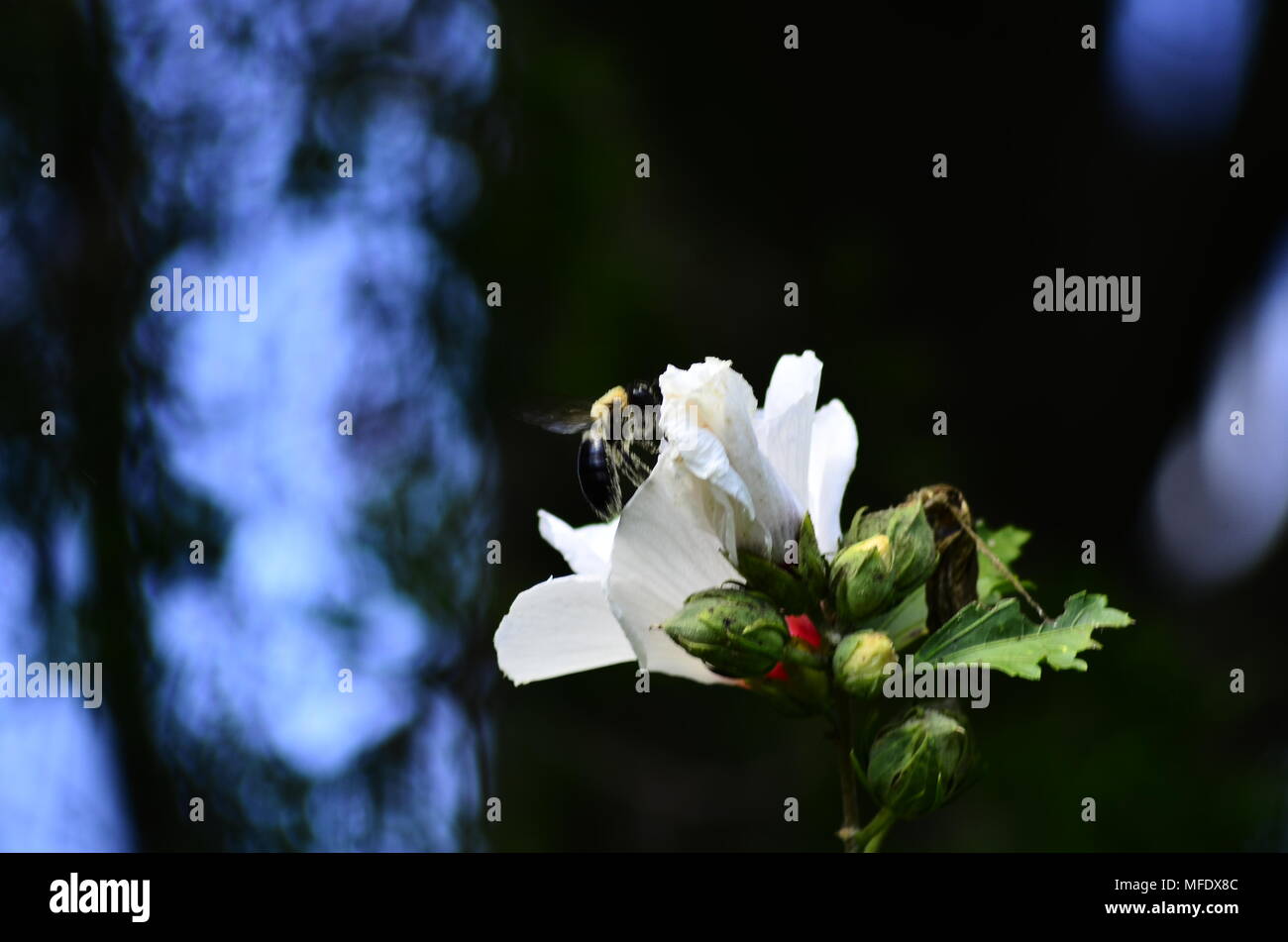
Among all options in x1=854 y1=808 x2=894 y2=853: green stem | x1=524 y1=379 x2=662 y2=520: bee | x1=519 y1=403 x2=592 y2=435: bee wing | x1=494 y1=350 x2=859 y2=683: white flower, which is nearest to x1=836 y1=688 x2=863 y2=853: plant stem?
x1=854 y1=808 x2=894 y2=853: green stem

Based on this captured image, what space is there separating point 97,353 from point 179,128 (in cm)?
57

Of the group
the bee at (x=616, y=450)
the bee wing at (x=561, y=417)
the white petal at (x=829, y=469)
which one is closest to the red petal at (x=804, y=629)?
the white petal at (x=829, y=469)

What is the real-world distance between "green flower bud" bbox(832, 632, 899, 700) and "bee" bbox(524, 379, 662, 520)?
14.3 inches

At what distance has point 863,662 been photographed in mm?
685

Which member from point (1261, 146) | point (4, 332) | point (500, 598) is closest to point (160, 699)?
point (500, 598)

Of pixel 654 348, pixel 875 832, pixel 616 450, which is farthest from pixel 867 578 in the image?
pixel 654 348

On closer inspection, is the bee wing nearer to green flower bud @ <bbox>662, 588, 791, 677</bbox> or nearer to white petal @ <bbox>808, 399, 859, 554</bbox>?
white petal @ <bbox>808, 399, 859, 554</bbox>

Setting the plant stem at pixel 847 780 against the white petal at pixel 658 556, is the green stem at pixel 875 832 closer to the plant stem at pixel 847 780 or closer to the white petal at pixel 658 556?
the plant stem at pixel 847 780

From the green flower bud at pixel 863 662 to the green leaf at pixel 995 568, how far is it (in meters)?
0.10

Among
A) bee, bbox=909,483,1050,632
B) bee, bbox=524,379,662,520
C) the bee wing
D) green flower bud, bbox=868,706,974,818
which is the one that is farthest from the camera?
the bee wing

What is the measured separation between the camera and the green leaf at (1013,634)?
2.26 feet

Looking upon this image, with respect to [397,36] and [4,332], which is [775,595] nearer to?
[397,36]

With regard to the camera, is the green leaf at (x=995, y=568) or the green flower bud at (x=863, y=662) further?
the green leaf at (x=995, y=568)

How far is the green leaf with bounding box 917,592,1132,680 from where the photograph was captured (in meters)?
0.69
